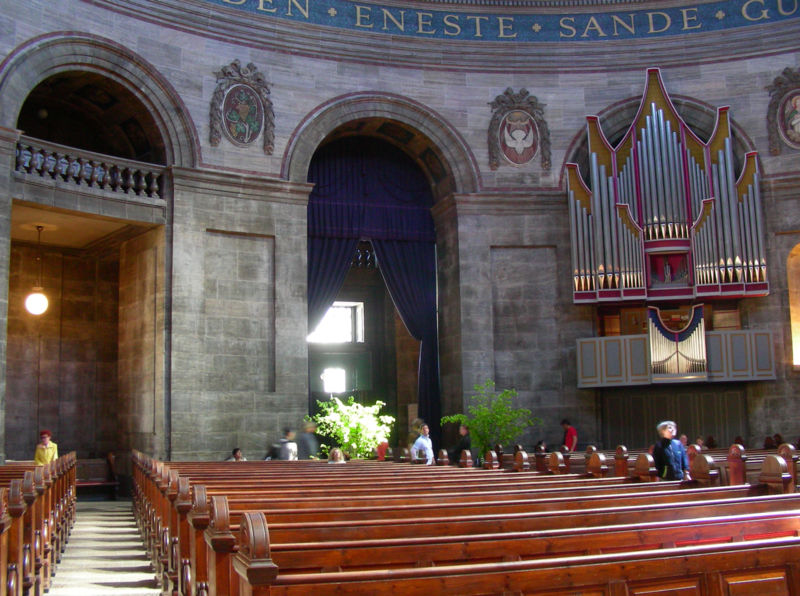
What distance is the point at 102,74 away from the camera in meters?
16.0

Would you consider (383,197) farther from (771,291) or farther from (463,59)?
(771,291)

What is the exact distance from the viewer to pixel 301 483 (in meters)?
8.33

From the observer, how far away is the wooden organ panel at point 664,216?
18.0m

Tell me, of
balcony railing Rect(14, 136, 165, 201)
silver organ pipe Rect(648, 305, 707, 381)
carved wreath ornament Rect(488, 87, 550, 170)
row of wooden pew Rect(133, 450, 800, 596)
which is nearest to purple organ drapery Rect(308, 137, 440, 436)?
carved wreath ornament Rect(488, 87, 550, 170)

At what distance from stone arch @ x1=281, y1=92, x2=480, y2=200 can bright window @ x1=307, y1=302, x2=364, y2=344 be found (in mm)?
5379

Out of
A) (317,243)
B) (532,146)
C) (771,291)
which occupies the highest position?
(532,146)

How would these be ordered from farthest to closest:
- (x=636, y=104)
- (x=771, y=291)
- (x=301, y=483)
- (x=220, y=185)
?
(x=636, y=104) → (x=771, y=291) → (x=220, y=185) → (x=301, y=483)

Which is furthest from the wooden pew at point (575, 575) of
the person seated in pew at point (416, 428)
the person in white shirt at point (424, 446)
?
the person seated in pew at point (416, 428)

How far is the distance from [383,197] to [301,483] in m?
12.1

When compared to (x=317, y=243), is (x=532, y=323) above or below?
below

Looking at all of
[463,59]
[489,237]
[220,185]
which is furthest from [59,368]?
[463,59]

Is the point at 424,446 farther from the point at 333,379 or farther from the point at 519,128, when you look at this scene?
the point at 333,379

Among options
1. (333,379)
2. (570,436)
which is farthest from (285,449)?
(333,379)

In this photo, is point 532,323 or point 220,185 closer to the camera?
point 220,185
